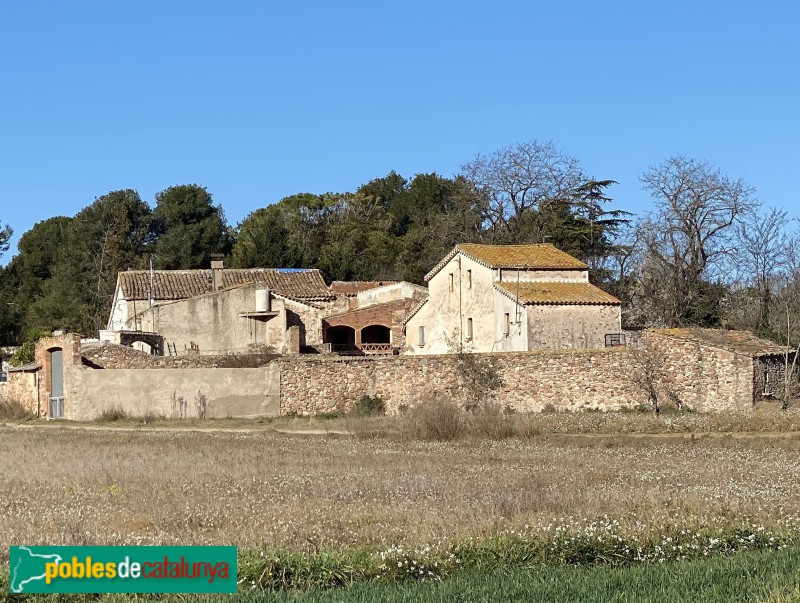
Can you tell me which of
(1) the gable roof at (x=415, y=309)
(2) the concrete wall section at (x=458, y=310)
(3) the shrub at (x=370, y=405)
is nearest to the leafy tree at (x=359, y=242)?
(1) the gable roof at (x=415, y=309)

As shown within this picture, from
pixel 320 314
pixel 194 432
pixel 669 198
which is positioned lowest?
pixel 194 432

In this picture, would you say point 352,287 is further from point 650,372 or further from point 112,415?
point 650,372

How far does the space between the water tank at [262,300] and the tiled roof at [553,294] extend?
1197 centimetres

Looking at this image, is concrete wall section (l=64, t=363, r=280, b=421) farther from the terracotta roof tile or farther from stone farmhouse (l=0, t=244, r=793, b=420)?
the terracotta roof tile

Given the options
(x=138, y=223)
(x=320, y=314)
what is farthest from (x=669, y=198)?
(x=138, y=223)

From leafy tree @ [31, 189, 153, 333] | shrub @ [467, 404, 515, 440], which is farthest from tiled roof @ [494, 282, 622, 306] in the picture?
leafy tree @ [31, 189, 153, 333]

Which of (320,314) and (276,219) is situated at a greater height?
(276,219)

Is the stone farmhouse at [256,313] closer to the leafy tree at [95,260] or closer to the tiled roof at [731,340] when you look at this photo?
the leafy tree at [95,260]

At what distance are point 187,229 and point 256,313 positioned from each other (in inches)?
1211

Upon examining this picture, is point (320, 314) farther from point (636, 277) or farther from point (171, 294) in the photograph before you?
point (636, 277)

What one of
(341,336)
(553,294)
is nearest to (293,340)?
(341,336)

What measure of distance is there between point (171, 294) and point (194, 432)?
22.5 metres

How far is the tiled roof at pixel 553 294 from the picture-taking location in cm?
3912

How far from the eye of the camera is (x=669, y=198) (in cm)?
5091
